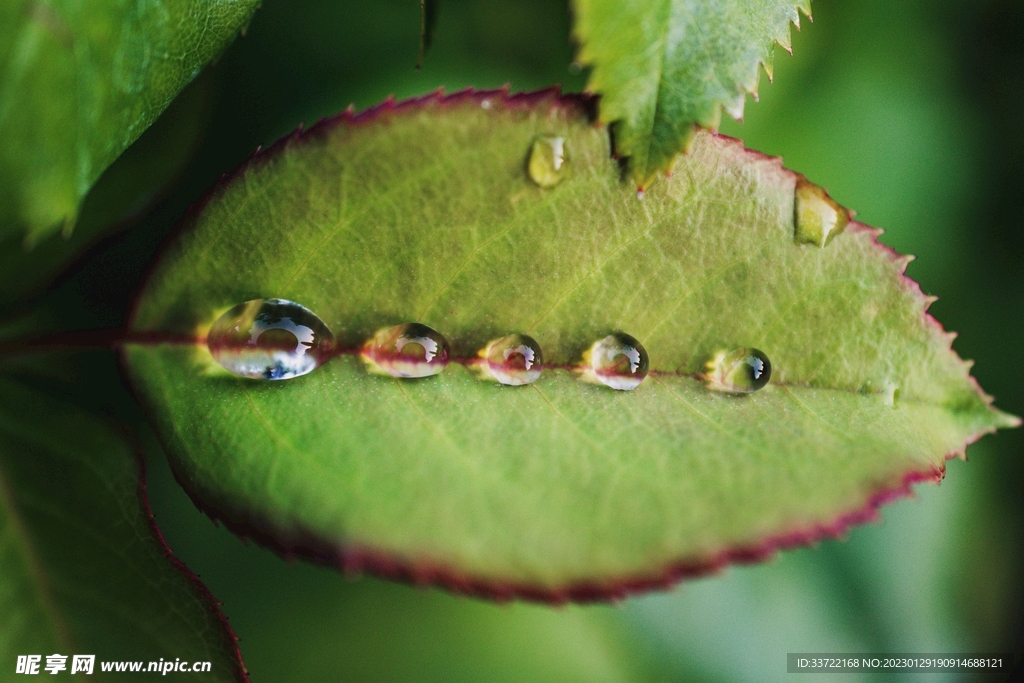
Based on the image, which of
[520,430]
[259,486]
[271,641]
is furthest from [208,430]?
[271,641]

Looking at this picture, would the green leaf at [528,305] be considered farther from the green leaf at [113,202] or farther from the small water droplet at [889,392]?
the green leaf at [113,202]

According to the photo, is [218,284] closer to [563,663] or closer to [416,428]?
[416,428]
